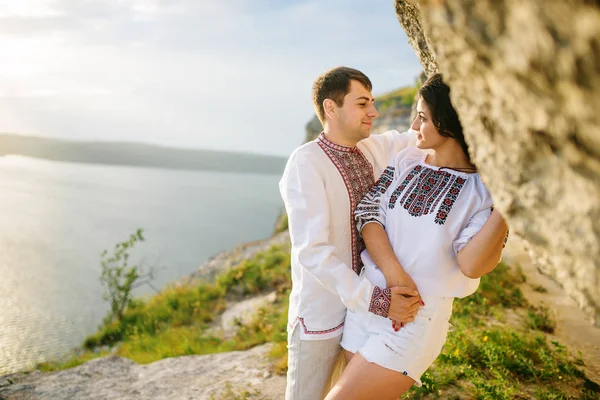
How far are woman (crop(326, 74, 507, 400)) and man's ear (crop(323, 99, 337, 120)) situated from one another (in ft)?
1.94

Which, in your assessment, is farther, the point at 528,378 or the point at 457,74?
the point at 528,378

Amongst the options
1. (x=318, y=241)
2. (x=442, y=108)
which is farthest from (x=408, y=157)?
(x=318, y=241)

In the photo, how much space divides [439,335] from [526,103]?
5.11 feet

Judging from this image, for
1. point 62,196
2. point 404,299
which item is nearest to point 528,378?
point 404,299

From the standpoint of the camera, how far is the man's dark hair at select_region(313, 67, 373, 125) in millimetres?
2818

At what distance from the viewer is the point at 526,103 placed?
Result: 3.53 feet

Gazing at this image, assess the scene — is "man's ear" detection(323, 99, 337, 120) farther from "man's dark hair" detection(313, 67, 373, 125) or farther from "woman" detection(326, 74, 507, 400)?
"woman" detection(326, 74, 507, 400)

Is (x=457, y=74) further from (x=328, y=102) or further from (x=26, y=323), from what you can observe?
(x=26, y=323)

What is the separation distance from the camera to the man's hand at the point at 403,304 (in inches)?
87.5

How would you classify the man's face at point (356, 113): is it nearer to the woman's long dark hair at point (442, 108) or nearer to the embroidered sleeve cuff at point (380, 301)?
the woman's long dark hair at point (442, 108)

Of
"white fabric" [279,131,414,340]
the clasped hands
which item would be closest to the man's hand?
the clasped hands

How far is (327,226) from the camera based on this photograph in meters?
2.55

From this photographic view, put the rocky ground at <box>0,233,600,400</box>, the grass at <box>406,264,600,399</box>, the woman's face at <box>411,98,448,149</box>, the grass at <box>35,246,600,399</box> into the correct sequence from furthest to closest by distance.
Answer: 1. the rocky ground at <box>0,233,600,400</box>
2. the grass at <box>35,246,600,399</box>
3. the grass at <box>406,264,600,399</box>
4. the woman's face at <box>411,98,448,149</box>

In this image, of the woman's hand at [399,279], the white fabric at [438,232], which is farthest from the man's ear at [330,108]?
the woman's hand at [399,279]
